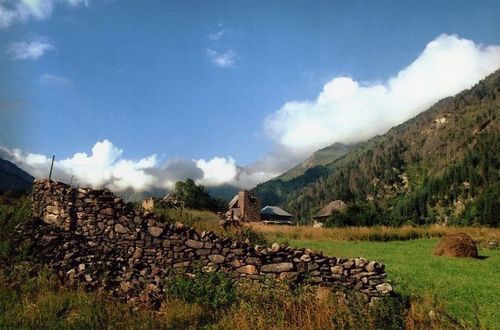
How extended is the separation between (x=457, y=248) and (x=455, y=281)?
29.6ft

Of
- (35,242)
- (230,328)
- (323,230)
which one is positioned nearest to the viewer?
(230,328)

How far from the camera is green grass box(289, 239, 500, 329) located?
11023 mm

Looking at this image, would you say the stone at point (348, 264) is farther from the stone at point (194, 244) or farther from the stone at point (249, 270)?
the stone at point (194, 244)

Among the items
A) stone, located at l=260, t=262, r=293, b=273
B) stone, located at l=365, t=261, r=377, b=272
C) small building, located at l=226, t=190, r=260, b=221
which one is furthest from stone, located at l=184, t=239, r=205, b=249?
small building, located at l=226, t=190, r=260, b=221

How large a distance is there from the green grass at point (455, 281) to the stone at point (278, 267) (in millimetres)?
3431

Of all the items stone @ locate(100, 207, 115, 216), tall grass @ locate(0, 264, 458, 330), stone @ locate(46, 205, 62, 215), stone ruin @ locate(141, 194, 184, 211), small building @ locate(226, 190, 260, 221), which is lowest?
tall grass @ locate(0, 264, 458, 330)

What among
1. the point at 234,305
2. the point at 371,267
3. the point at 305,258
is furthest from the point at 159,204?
the point at 371,267

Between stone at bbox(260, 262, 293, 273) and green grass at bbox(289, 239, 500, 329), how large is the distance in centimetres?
343

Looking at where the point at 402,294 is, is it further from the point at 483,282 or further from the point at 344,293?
the point at 483,282

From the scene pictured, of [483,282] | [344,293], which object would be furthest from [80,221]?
[483,282]

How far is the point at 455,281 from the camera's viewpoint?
49.3 feet

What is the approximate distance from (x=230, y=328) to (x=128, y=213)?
6218 millimetres

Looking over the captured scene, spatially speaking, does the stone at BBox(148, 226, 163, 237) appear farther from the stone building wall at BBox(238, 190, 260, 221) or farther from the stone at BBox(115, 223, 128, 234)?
the stone building wall at BBox(238, 190, 260, 221)

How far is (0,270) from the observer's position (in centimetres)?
1276
